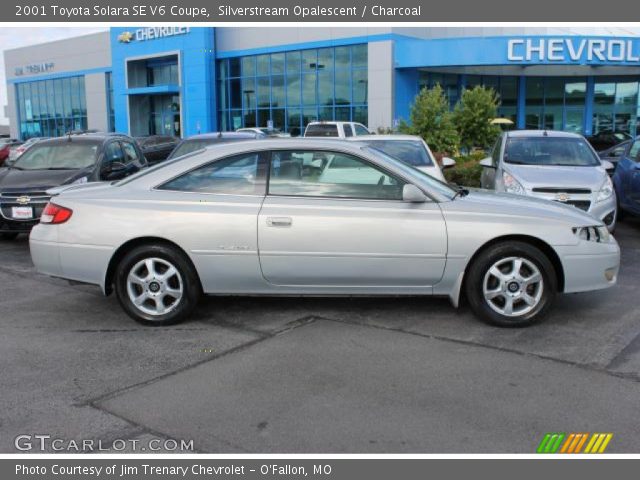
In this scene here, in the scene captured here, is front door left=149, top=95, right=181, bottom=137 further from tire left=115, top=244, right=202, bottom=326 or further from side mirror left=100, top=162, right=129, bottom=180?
tire left=115, top=244, right=202, bottom=326

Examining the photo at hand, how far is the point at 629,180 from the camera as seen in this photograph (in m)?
10.6

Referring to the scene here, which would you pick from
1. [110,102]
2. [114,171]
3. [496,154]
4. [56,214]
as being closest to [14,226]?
[114,171]

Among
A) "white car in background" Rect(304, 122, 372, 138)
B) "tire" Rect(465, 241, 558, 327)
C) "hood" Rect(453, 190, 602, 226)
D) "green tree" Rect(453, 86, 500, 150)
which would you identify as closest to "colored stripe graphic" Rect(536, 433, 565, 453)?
"tire" Rect(465, 241, 558, 327)

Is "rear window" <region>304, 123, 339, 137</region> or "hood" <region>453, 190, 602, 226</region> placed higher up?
"rear window" <region>304, 123, 339, 137</region>

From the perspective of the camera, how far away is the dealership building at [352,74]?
3097 centimetres

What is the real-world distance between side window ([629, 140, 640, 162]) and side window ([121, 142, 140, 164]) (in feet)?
28.4

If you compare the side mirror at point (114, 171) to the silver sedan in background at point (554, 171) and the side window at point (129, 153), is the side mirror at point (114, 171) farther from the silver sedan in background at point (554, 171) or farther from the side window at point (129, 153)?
the silver sedan in background at point (554, 171)

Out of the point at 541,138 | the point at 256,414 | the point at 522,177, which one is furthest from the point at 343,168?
the point at 541,138

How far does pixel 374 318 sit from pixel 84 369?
2.47 metres

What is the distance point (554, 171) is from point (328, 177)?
5.02m

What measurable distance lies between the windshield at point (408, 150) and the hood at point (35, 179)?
4.65 m

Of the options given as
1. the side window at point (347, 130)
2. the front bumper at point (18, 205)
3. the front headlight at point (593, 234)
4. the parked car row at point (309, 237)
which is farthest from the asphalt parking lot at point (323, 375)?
the side window at point (347, 130)

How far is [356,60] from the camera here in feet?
108

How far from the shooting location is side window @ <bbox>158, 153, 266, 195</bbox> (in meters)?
5.64
